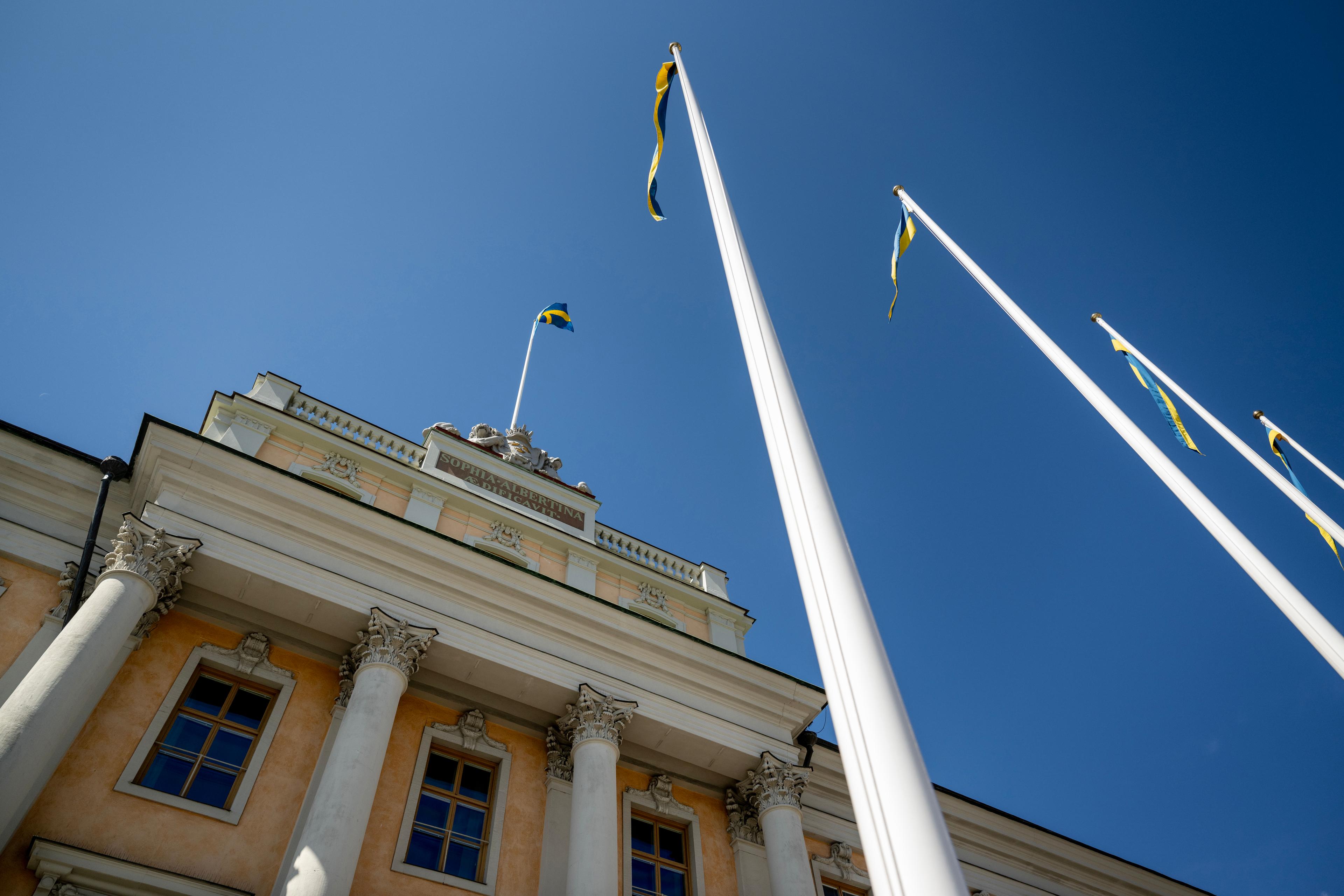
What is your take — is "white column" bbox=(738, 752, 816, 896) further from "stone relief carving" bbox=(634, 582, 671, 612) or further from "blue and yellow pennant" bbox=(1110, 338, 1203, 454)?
"blue and yellow pennant" bbox=(1110, 338, 1203, 454)

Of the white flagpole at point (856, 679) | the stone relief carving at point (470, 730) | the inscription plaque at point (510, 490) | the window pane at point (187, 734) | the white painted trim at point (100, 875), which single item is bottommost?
the white flagpole at point (856, 679)

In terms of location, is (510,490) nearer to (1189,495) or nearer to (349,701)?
(349,701)

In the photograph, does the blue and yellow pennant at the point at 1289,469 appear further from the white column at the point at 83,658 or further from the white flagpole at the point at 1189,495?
the white column at the point at 83,658

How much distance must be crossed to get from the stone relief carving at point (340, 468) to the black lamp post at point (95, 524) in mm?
3799

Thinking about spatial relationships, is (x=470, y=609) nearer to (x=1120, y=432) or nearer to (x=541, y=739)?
(x=541, y=739)

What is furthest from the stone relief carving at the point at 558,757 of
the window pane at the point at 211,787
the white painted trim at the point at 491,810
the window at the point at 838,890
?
the window at the point at 838,890

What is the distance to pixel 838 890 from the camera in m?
18.5

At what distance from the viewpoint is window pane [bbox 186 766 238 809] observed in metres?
13.1

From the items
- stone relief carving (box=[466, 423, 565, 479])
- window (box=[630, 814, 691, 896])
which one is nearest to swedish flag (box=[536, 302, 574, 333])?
stone relief carving (box=[466, 423, 565, 479])

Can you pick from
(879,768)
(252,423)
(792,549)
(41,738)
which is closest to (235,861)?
(41,738)

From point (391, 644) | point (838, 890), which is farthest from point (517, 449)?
point (838, 890)

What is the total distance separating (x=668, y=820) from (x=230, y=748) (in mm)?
8017

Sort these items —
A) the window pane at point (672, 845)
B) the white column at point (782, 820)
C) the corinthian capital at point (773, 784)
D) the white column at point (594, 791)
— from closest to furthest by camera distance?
the white column at point (594, 791) < the white column at point (782, 820) < the window pane at point (672, 845) < the corinthian capital at point (773, 784)

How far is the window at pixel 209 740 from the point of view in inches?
516
